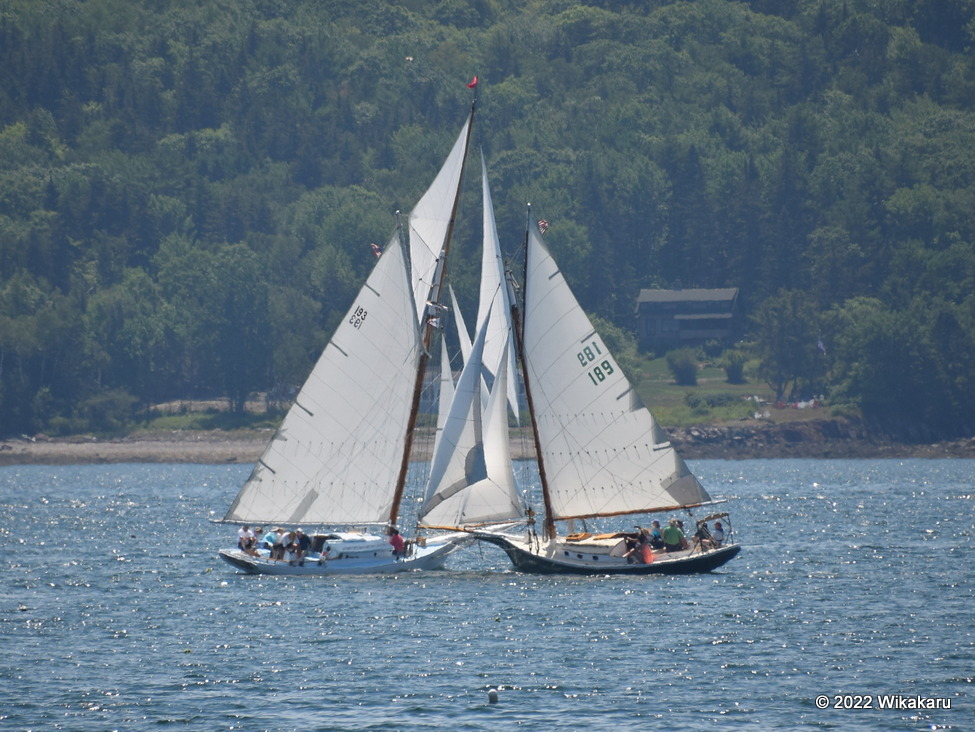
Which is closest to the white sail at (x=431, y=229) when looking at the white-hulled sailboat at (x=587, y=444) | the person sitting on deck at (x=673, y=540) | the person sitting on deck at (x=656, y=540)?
the white-hulled sailboat at (x=587, y=444)

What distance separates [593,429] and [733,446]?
126089 mm

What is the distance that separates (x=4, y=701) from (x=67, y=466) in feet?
509

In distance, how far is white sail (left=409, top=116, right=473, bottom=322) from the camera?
68.6 metres

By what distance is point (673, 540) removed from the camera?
2734 inches

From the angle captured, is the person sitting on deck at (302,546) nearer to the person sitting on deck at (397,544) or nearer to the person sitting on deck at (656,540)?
the person sitting on deck at (397,544)

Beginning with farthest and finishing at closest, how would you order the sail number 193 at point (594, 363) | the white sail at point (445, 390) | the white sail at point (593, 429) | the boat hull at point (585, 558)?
1. the white sail at point (445, 390)
2. the sail number 193 at point (594, 363)
3. the white sail at point (593, 429)
4. the boat hull at point (585, 558)

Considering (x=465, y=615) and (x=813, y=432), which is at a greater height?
(x=813, y=432)

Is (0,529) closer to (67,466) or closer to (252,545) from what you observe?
(252,545)

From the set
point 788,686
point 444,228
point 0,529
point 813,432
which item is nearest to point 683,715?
point 788,686

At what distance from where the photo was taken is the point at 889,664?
164 ft

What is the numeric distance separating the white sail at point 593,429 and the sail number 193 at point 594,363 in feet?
0.10

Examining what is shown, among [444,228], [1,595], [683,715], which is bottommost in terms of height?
[683,715]

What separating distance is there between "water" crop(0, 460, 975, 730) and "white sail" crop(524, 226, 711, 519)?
322cm

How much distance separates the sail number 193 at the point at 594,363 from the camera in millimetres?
68562
